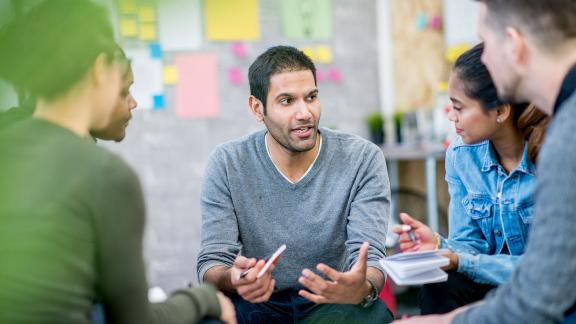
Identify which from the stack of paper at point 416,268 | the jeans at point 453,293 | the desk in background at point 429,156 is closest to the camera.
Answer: the stack of paper at point 416,268

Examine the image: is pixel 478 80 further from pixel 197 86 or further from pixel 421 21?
pixel 421 21

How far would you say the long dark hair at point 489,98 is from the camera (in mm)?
1407

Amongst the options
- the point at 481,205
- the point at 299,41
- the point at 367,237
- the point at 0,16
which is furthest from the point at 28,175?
the point at 299,41

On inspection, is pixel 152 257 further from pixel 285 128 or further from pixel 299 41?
pixel 285 128

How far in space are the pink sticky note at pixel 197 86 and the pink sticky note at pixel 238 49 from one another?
0.40ft

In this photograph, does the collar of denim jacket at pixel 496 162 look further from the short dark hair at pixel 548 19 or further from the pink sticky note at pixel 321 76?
the pink sticky note at pixel 321 76

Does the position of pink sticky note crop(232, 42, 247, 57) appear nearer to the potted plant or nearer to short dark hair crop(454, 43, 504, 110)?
the potted plant

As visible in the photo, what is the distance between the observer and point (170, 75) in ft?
10.5

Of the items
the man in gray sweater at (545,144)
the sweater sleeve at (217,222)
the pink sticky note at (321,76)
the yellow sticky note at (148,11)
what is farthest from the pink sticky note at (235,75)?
the yellow sticky note at (148,11)

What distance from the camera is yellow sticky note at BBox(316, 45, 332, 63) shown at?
3.45 m

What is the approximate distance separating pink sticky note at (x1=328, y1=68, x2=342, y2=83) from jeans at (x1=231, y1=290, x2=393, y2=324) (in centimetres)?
207

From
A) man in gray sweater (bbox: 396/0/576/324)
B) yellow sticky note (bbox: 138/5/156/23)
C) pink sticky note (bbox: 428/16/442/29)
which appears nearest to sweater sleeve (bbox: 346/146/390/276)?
man in gray sweater (bbox: 396/0/576/324)

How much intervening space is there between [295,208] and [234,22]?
6.21 feet

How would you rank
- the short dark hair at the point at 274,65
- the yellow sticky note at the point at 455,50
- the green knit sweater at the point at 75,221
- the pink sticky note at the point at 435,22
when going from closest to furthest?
the green knit sweater at the point at 75,221
the short dark hair at the point at 274,65
the yellow sticky note at the point at 455,50
the pink sticky note at the point at 435,22
